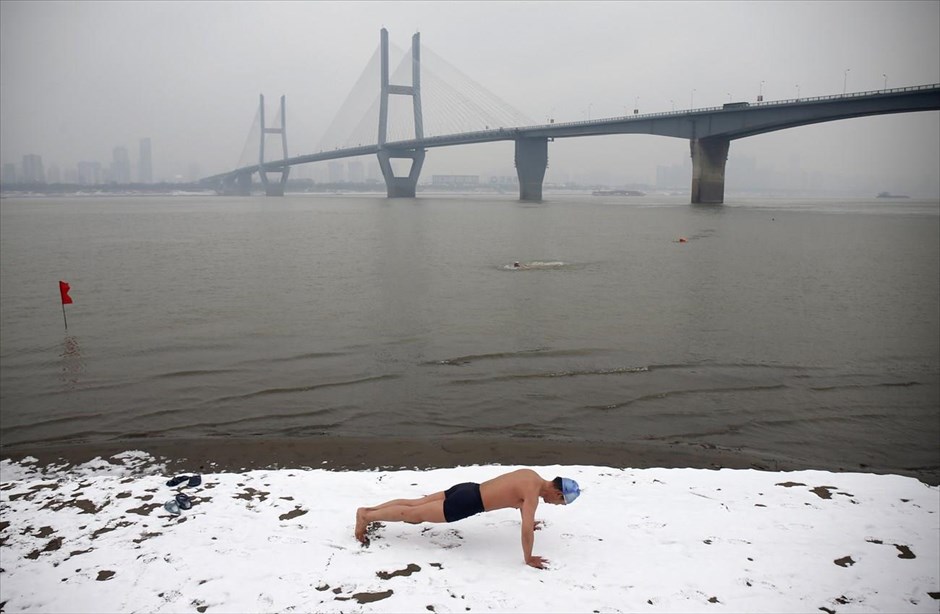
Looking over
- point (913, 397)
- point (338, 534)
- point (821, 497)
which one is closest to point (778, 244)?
point (913, 397)

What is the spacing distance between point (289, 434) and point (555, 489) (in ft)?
13.7

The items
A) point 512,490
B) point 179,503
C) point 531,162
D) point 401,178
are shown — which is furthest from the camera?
point 401,178

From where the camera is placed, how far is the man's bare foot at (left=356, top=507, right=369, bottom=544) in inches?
177

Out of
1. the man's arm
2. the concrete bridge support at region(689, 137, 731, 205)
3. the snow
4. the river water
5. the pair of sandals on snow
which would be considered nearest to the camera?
the snow

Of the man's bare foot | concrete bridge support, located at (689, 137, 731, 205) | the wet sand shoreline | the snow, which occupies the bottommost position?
the wet sand shoreline

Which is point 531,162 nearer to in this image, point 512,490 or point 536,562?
point 512,490

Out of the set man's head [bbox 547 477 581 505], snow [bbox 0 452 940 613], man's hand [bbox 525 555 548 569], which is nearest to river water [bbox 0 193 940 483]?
snow [bbox 0 452 940 613]

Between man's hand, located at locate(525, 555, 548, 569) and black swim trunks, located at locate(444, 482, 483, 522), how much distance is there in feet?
1.57

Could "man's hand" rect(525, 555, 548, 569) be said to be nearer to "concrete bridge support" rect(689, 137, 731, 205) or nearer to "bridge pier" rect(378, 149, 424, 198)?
"concrete bridge support" rect(689, 137, 731, 205)

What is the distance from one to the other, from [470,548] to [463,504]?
0.29 m

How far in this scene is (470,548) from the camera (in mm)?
4504

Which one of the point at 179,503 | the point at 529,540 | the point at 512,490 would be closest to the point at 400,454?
the point at 179,503

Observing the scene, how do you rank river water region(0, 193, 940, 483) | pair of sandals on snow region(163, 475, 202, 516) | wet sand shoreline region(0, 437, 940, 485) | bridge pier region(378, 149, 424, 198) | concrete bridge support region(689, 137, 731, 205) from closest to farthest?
1. pair of sandals on snow region(163, 475, 202, 516)
2. wet sand shoreline region(0, 437, 940, 485)
3. river water region(0, 193, 940, 483)
4. concrete bridge support region(689, 137, 731, 205)
5. bridge pier region(378, 149, 424, 198)

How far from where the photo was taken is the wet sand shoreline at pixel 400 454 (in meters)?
6.68
